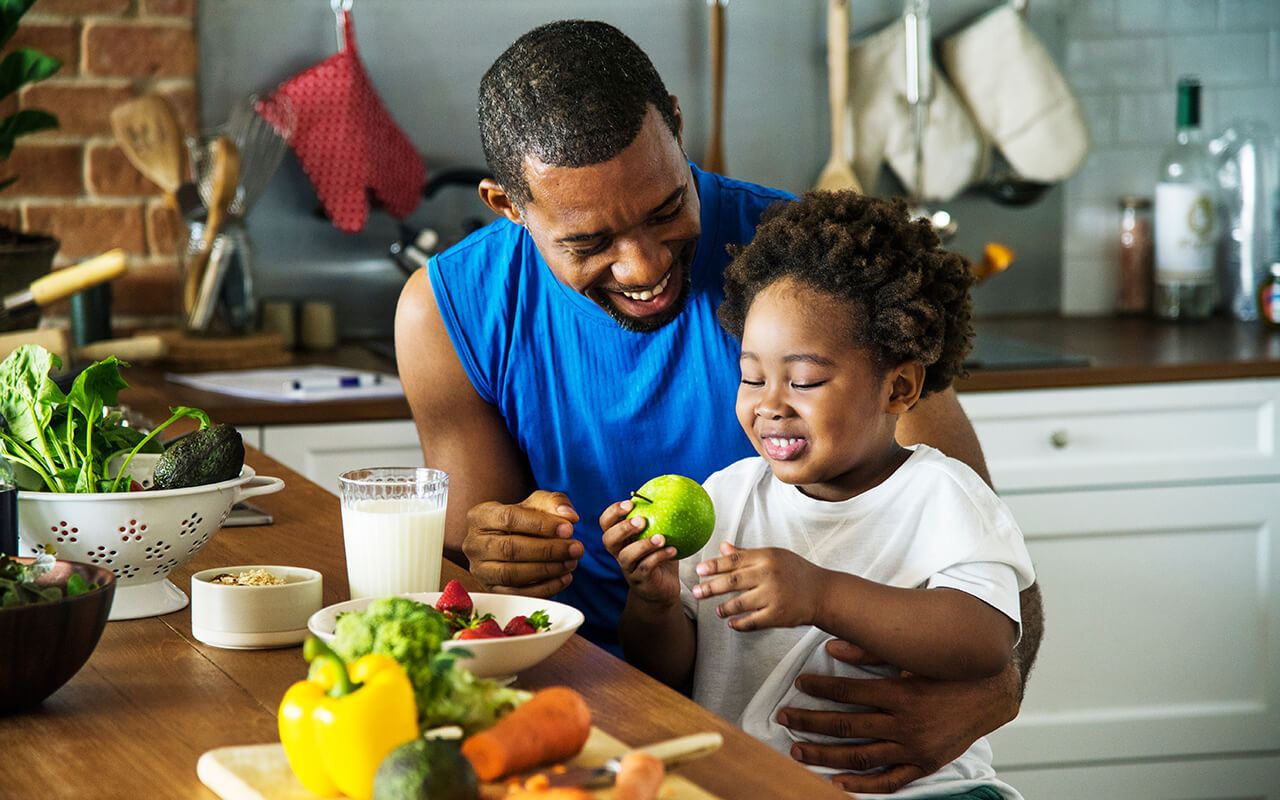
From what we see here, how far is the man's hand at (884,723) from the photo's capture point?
52.8 inches

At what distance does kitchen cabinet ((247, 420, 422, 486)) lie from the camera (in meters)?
2.40

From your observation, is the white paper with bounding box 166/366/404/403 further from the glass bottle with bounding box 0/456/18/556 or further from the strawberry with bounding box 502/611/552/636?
the strawberry with bounding box 502/611/552/636

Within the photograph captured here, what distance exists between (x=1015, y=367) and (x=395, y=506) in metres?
1.64

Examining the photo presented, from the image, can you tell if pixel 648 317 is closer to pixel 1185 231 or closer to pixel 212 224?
pixel 212 224

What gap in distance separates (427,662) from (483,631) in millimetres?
164

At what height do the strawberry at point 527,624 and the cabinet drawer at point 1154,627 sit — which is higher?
the strawberry at point 527,624

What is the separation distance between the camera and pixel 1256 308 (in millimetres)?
3168

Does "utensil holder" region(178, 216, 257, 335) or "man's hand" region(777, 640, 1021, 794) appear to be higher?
"utensil holder" region(178, 216, 257, 335)

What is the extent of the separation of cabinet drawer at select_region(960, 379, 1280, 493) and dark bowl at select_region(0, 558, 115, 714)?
187 cm

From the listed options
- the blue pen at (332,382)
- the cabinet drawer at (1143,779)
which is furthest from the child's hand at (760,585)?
the cabinet drawer at (1143,779)

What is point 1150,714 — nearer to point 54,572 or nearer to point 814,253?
point 814,253

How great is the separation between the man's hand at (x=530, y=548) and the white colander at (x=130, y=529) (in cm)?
26

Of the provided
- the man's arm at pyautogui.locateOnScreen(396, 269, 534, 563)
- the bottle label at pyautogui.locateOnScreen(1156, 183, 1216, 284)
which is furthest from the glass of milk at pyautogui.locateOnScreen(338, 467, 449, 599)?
the bottle label at pyautogui.locateOnScreen(1156, 183, 1216, 284)

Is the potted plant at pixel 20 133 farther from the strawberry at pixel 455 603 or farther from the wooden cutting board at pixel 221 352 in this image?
the strawberry at pixel 455 603
